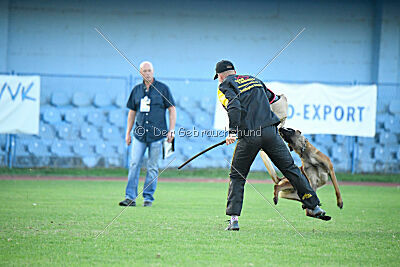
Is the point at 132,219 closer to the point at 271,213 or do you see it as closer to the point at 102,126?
the point at 271,213

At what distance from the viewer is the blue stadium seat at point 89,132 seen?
1786cm

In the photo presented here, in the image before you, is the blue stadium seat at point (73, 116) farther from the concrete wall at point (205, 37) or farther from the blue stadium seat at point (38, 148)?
the concrete wall at point (205, 37)

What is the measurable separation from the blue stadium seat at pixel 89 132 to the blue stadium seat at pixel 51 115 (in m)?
0.76

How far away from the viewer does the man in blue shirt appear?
33.6 ft

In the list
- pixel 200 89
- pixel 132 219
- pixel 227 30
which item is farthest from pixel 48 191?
pixel 227 30

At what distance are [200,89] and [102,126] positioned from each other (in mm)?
3201

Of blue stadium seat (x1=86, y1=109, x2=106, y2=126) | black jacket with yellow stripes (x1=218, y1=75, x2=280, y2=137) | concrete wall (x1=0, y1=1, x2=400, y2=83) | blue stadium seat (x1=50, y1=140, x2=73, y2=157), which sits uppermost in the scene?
concrete wall (x1=0, y1=1, x2=400, y2=83)

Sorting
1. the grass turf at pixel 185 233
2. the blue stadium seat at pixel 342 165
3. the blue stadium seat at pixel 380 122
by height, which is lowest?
the blue stadium seat at pixel 342 165

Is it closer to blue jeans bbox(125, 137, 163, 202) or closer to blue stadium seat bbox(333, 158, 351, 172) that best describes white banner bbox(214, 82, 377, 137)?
blue stadium seat bbox(333, 158, 351, 172)

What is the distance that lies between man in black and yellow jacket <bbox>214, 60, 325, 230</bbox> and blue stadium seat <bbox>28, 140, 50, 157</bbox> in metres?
11.3

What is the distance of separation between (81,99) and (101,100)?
59cm

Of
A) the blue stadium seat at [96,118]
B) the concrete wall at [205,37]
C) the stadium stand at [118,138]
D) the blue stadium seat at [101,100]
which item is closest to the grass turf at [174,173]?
the stadium stand at [118,138]

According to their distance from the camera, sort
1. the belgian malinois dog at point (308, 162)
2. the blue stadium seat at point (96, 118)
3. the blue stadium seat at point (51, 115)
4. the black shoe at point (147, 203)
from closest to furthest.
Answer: the belgian malinois dog at point (308, 162) → the black shoe at point (147, 203) → the blue stadium seat at point (51, 115) → the blue stadium seat at point (96, 118)

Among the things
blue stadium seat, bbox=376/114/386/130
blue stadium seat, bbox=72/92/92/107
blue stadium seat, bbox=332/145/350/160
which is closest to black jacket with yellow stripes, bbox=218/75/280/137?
blue stadium seat, bbox=72/92/92/107
